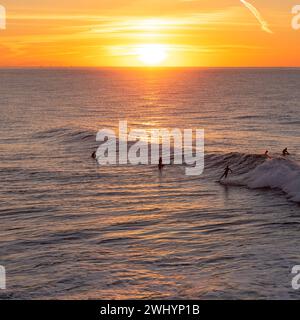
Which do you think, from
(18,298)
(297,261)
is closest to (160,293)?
(18,298)

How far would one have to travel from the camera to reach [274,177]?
49.3 m

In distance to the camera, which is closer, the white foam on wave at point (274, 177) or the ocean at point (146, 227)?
the ocean at point (146, 227)

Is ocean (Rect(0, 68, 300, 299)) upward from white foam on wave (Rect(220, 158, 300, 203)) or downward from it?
downward

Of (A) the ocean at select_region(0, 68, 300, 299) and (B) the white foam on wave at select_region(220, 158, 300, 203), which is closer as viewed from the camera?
(A) the ocean at select_region(0, 68, 300, 299)

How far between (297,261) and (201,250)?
527 cm

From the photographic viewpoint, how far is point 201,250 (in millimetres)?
30672

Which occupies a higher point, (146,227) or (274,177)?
(274,177)

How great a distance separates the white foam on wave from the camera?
46.7m

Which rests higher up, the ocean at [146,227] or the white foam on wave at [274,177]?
the white foam on wave at [274,177]

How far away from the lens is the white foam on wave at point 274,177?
153ft

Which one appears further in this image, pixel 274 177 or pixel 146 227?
pixel 274 177

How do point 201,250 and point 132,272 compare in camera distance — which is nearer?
point 132,272
